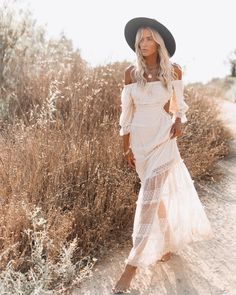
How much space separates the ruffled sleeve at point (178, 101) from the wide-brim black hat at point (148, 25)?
24 cm

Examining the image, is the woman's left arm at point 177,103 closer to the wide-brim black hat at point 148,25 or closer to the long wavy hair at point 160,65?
the long wavy hair at point 160,65

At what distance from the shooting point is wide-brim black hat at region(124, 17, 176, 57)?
150 inches

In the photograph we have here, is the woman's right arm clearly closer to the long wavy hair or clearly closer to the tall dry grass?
the long wavy hair

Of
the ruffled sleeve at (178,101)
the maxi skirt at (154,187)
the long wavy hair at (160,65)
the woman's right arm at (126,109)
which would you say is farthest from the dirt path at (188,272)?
the long wavy hair at (160,65)

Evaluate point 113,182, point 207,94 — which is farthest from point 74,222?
point 207,94

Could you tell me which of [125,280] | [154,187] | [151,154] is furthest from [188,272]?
[151,154]

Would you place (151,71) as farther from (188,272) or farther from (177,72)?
(188,272)

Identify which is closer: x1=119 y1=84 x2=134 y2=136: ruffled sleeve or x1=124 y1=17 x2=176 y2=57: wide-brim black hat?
x1=124 y1=17 x2=176 y2=57: wide-brim black hat

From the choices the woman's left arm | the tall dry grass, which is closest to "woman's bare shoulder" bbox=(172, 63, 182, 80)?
the woman's left arm

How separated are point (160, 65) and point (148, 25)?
29 centimetres

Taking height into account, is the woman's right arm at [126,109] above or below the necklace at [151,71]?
below

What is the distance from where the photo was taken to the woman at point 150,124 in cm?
384

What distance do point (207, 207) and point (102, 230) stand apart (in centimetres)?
159

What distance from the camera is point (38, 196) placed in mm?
4535
